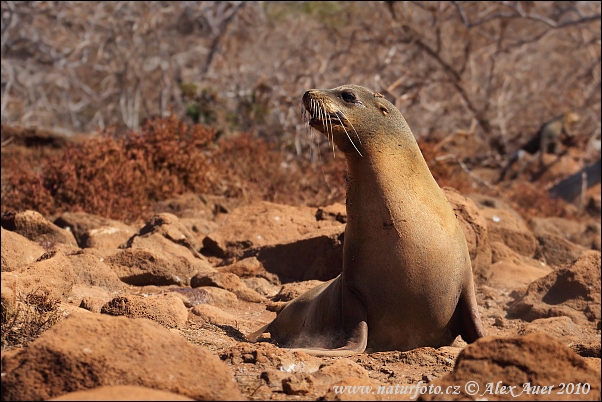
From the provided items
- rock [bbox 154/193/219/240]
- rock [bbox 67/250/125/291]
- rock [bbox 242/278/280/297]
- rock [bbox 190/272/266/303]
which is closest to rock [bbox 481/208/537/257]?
rock [bbox 242/278/280/297]

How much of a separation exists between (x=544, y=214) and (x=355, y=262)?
31.1ft

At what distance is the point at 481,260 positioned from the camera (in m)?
7.79

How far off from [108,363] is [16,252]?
371cm

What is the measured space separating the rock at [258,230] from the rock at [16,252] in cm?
209

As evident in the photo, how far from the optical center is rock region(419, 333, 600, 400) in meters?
3.03

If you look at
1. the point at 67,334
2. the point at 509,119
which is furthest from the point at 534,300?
the point at 509,119

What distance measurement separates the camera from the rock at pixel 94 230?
8109 millimetres

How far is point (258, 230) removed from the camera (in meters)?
8.39

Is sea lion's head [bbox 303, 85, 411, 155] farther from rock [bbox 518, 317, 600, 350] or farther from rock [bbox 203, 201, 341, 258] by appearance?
rock [bbox 203, 201, 341, 258]

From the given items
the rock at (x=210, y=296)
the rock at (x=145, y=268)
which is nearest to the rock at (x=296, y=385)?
the rock at (x=210, y=296)

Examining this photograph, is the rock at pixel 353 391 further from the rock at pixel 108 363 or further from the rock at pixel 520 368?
the rock at pixel 108 363

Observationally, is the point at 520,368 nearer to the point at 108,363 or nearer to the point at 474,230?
the point at 108,363

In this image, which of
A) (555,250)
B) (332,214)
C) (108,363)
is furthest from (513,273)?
(108,363)

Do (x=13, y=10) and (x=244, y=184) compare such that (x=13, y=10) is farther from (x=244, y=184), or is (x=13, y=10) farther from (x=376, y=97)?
(x=376, y=97)
